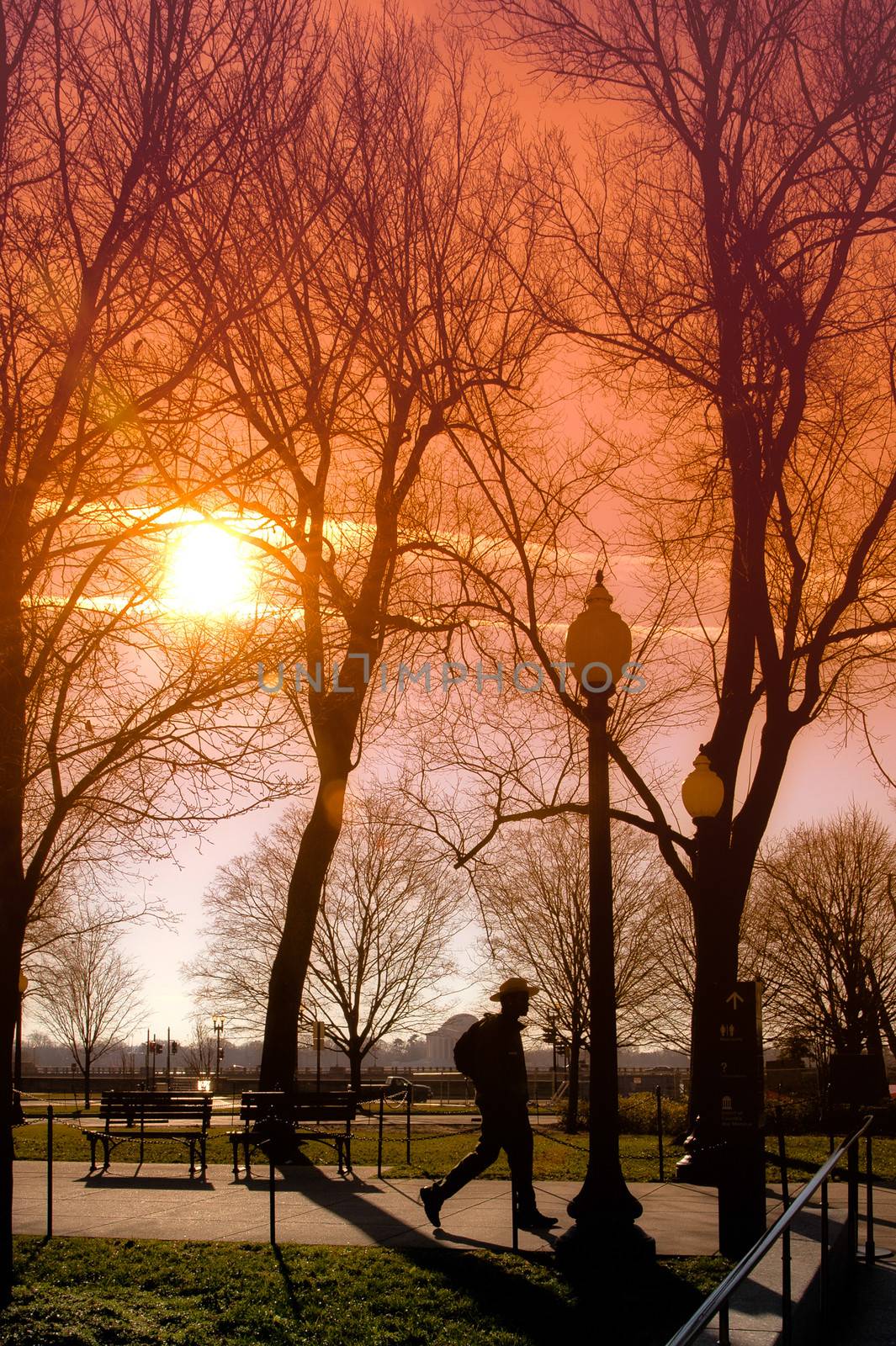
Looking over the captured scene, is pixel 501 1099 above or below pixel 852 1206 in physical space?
above

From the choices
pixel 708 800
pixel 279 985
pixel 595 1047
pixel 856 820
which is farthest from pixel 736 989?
pixel 856 820

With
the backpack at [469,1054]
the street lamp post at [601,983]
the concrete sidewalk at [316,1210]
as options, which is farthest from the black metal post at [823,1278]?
the backpack at [469,1054]

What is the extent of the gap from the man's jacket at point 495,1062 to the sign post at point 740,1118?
147cm

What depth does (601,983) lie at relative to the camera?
8680 mm

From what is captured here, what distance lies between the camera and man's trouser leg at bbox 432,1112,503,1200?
9461mm

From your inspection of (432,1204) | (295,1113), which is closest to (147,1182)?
(295,1113)

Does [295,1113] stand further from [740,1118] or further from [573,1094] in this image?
[573,1094]

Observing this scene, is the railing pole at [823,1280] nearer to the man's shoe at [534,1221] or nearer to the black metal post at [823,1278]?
the black metal post at [823,1278]

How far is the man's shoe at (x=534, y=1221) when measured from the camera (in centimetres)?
939

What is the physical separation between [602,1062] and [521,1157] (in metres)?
1.34

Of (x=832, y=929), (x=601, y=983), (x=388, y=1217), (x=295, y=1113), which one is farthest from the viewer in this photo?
(x=832, y=929)

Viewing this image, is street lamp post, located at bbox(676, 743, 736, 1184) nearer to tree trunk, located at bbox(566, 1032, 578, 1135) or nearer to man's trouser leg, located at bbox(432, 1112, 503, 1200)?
man's trouser leg, located at bbox(432, 1112, 503, 1200)

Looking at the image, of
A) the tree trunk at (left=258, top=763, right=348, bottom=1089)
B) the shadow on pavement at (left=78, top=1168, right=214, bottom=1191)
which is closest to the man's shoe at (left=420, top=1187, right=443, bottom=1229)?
the shadow on pavement at (left=78, top=1168, right=214, bottom=1191)

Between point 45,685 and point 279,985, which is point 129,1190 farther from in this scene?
point 45,685
